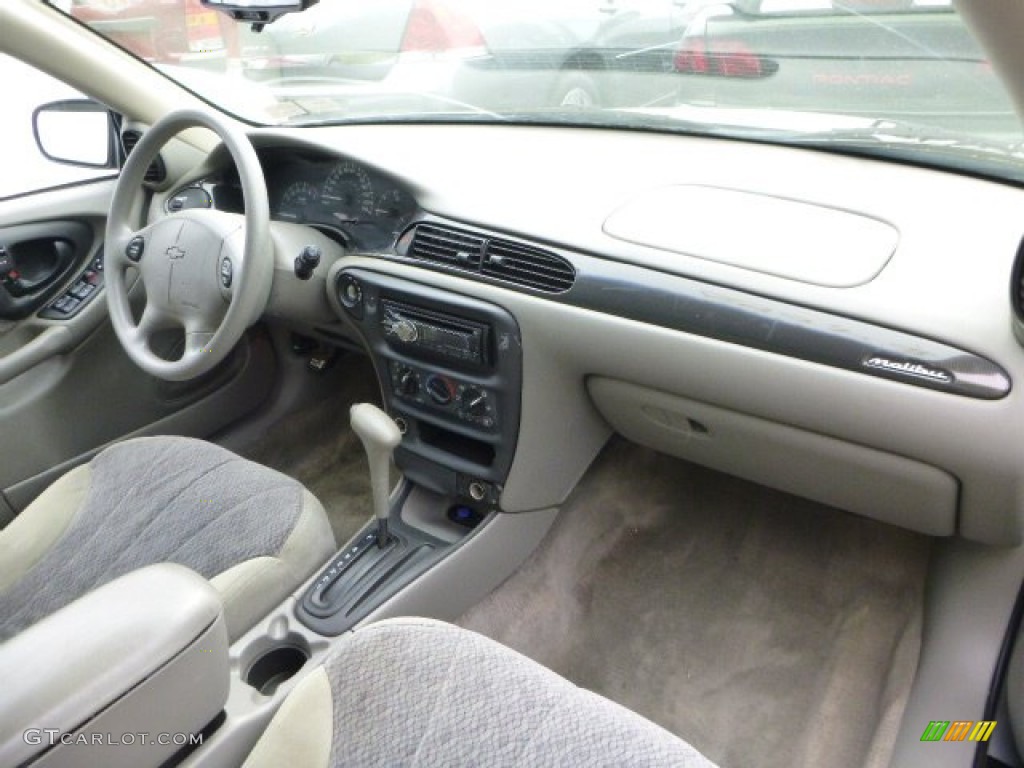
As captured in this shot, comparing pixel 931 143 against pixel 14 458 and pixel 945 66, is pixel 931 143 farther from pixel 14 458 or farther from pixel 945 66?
pixel 14 458

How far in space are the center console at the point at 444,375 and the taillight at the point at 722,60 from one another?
0.91 meters

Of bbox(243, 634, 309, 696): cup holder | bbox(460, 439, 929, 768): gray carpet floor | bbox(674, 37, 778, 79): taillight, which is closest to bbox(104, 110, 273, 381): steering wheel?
bbox(243, 634, 309, 696): cup holder

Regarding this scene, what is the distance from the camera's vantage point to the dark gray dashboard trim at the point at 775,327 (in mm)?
1214

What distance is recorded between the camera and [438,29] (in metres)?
3.61

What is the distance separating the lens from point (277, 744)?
1048mm

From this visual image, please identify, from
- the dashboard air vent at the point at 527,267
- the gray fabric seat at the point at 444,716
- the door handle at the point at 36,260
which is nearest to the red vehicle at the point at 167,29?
the door handle at the point at 36,260

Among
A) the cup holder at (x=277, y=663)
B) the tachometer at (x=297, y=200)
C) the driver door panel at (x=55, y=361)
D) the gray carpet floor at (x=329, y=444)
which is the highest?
the tachometer at (x=297, y=200)

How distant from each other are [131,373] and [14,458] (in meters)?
0.36

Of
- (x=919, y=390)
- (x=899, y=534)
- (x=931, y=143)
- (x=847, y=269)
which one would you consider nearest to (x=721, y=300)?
(x=847, y=269)

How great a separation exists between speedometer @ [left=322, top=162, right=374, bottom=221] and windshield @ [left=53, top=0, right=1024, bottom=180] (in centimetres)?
30

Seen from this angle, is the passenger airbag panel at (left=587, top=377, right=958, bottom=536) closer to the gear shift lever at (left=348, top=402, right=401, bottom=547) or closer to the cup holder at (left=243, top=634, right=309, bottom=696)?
the gear shift lever at (left=348, top=402, right=401, bottom=547)

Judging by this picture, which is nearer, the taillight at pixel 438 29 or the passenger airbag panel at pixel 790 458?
the passenger airbag panel at pixel 790 458

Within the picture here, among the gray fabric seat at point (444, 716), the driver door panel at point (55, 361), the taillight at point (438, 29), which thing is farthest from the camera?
the taillight at point (438, 29)
